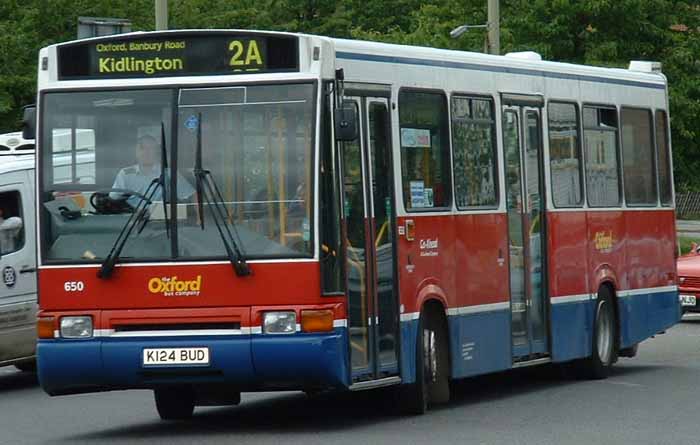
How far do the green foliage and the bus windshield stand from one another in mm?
29427

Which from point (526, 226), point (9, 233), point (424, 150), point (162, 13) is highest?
point (162, 13)

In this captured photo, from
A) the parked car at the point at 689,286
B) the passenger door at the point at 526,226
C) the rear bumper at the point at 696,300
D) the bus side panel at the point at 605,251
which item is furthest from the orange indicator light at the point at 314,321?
the rear bumper at the point at 696,300

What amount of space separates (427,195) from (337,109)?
→ 224 cm

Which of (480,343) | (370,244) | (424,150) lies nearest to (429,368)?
(480,343)

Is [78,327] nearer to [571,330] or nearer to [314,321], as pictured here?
[314,321]

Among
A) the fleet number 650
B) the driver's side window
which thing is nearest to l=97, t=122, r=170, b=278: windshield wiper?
the fleet number 650

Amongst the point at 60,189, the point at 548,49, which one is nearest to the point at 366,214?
the point at 60,189

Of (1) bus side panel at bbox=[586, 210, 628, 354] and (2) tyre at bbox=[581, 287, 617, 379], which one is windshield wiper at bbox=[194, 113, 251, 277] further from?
(2) tyre at bbox=[581, 287, 617, 379]

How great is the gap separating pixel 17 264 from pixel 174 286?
595 centimetres

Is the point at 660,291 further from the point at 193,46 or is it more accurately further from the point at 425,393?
the point at 193,46

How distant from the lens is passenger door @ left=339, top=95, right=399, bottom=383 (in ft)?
47.9

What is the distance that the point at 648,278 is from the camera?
21719 millimetres

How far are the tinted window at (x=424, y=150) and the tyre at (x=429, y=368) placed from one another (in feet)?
3.24

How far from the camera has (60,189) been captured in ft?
48.0
